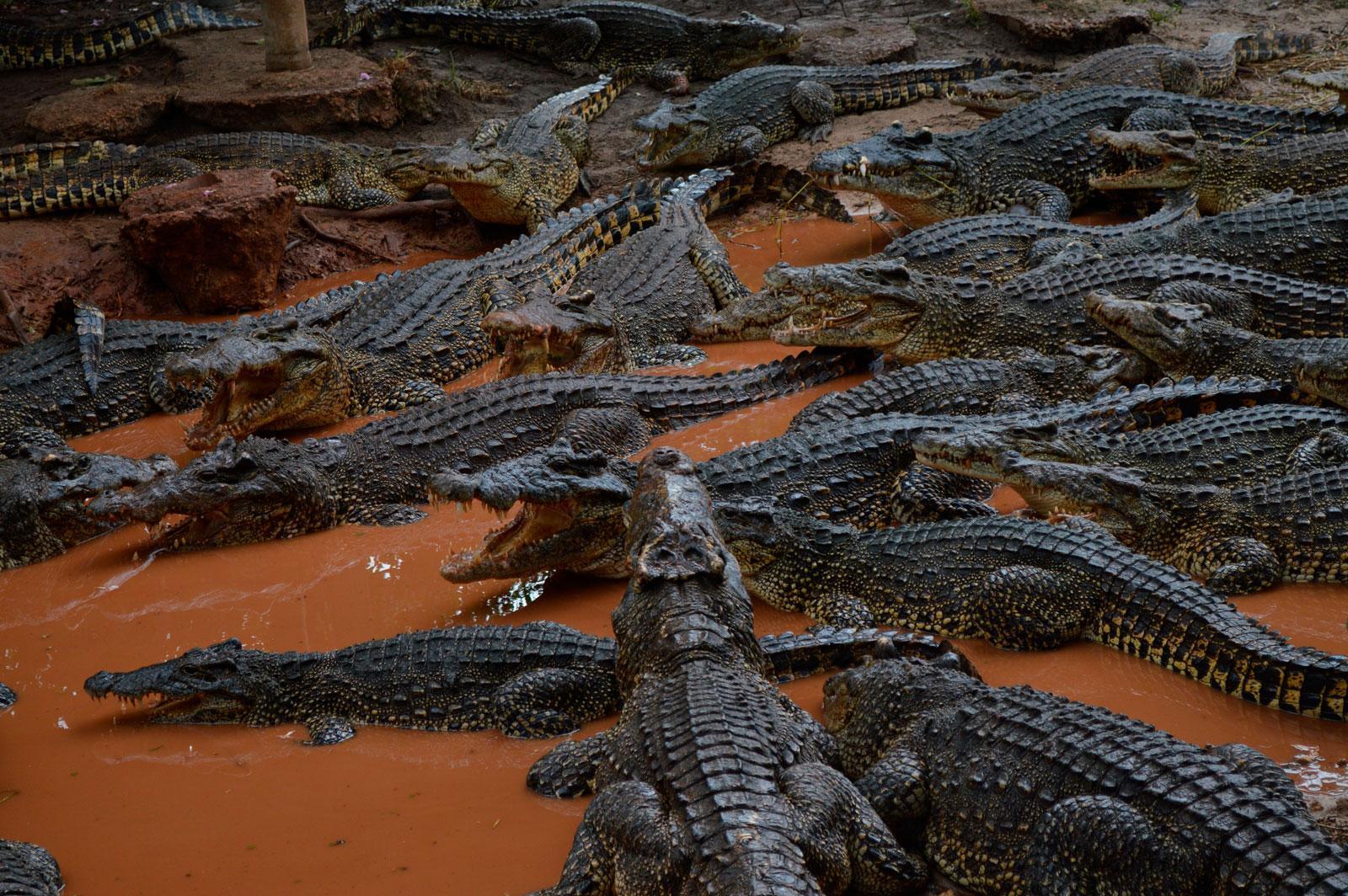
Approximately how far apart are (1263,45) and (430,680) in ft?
28.6

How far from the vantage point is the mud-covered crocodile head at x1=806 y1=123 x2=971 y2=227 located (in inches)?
319

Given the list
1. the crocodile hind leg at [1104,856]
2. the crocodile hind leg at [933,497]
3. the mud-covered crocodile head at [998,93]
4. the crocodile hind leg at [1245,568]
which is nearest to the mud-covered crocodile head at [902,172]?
the mud-covered crocodile head at [998,93]

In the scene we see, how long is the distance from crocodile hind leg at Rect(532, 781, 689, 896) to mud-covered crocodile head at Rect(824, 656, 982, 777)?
79cm

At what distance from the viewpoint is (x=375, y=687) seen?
4.24m

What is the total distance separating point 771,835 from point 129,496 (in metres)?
3.99

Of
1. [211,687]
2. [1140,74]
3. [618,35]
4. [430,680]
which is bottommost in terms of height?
[211,687]

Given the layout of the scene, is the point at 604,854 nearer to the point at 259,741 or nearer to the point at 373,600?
the point at 259,741

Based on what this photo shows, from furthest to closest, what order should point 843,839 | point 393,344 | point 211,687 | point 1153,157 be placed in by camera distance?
point 1153,157
point 393,344
point 211,687
point 843,839

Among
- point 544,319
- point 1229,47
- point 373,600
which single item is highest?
point 1229,47

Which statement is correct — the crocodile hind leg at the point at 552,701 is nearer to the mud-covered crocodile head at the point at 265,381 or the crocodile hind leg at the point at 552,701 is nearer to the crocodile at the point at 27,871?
the crocodile at the point at 27,871

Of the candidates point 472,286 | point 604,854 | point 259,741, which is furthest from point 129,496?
point 604,854

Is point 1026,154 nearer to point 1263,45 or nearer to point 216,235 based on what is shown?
point 1263,45

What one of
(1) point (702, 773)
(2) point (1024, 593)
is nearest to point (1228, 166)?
(2) point (1024, 593)

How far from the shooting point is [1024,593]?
4.17 m
